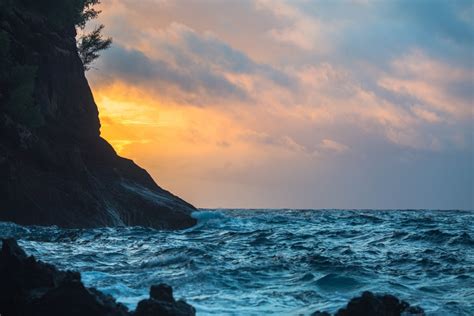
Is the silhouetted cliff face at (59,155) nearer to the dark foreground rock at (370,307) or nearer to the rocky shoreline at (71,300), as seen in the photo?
the rocky shoreline at (71,300)

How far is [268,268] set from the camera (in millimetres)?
19812

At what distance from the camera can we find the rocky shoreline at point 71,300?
10.2 meters

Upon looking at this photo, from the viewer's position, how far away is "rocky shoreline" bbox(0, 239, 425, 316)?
10180 millimetres

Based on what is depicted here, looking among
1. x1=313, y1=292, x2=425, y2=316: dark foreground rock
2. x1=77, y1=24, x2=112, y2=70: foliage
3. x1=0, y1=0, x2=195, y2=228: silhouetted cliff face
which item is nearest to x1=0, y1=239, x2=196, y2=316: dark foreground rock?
x1=313, y1=292, x2=425, y2=316: dark foreground rock

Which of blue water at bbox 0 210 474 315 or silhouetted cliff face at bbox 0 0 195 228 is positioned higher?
silhouetted cliff face at bbox 0 0 195 228

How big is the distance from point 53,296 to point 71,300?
0.41 meters

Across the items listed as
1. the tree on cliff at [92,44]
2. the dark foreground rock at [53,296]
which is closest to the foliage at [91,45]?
the tree on cliff at [92,44]

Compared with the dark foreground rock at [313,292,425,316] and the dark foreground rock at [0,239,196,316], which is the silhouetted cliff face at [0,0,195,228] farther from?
the dark foreground rock at [313,292,425,316]

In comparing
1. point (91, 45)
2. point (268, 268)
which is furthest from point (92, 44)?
point (268, 268)

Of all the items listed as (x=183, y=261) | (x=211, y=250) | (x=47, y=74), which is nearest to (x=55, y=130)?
(x=47, y=74)

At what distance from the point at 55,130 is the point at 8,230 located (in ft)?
40.1

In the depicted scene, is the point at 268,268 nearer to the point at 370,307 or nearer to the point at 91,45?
the point at 370,307

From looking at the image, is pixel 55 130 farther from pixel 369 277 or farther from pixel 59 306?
pixel 59 306

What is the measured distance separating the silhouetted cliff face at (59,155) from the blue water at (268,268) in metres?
2.87
